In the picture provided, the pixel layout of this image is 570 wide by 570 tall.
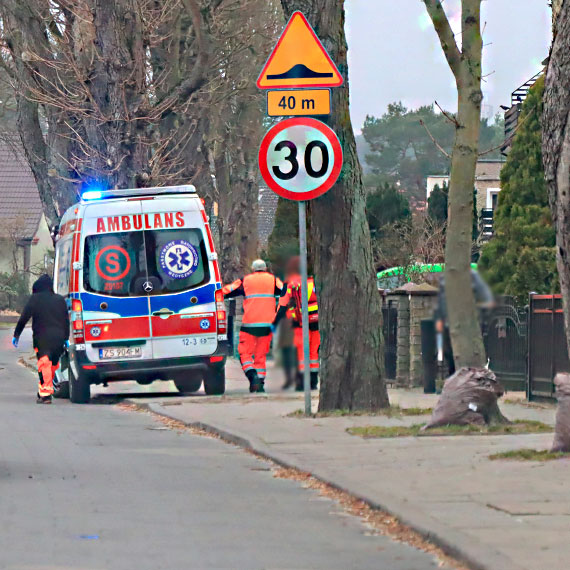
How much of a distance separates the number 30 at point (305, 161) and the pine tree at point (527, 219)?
Result: 12.2 meters

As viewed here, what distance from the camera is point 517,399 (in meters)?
16.2

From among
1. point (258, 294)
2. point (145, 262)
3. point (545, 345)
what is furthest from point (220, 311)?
point (545, 345)

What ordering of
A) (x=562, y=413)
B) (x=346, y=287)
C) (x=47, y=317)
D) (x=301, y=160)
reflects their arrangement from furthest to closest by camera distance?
(x=47, y=317)
(x=346, y=287)
(x=301, y=160)
(x=562, y=413)

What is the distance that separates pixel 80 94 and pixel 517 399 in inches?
525

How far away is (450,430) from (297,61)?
3653 millimetres

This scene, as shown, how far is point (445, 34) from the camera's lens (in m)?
12.4

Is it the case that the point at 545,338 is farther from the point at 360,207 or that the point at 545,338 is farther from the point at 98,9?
the point at 98,9

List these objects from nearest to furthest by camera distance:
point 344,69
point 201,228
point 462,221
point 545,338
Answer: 1. point 462,221
2. point 344,69
3. point 545,338
4. point 201,228

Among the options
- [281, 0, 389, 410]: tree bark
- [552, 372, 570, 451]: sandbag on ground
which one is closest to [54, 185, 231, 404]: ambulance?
[281, 0, 389, 410]: tree bark

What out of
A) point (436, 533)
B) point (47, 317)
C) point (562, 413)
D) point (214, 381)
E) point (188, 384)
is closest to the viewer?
point (436, 533)

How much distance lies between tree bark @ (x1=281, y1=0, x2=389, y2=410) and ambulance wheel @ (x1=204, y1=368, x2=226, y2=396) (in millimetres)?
4474

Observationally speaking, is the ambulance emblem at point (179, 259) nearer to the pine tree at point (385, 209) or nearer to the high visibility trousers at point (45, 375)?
the high visibility trousers at point (45, 375)

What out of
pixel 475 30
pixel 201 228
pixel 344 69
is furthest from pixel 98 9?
pixel 475 30

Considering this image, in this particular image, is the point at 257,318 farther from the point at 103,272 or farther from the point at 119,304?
the point at 103,272
